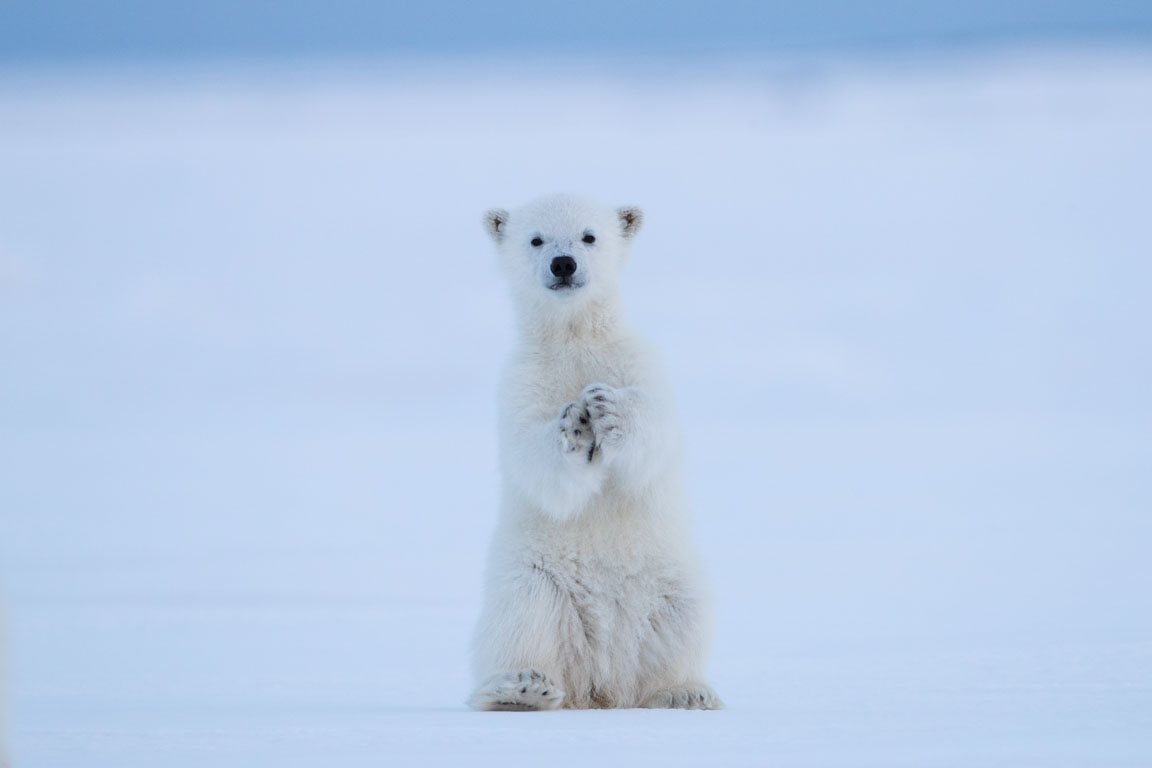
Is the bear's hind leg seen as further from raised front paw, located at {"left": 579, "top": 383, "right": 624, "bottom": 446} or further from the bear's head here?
the bear's head

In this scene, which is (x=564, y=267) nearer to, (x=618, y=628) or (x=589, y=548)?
(x=589, y=548)

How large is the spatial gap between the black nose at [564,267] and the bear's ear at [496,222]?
54 centimetres

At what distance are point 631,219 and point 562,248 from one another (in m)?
0.50

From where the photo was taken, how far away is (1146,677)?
5266 mm

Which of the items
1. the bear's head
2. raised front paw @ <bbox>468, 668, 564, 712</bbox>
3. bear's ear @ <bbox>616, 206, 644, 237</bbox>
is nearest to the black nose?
the bear's head

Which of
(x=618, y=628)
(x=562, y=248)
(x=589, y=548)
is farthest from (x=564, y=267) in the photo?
(x=618, y=628)

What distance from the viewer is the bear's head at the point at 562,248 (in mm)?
5449

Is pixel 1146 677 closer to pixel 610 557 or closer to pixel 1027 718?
pixel 1027 718

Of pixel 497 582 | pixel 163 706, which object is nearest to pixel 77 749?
pixel 163 706

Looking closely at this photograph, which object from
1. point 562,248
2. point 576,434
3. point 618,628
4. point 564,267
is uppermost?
point 562,248

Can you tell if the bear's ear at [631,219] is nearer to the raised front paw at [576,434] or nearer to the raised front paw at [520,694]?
the raised front paw at [576,434]

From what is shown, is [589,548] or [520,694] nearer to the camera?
[520,694]

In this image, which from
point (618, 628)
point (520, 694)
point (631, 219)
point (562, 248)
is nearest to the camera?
point (520, 694)

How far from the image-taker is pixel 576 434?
504cm
